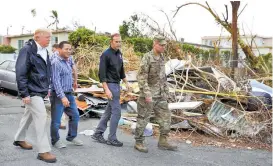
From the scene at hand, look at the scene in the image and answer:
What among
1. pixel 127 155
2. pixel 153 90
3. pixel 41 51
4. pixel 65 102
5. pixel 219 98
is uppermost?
pixel 41 51

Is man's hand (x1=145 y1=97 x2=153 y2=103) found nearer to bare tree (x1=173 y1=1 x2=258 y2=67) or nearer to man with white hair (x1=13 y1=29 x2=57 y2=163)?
man with white hair (x1=13 y1=29 x2=57 y2=163)

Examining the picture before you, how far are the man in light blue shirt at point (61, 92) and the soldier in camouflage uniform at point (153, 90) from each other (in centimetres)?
110

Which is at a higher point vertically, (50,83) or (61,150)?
(50,83)

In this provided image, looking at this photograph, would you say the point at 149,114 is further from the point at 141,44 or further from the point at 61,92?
the point at 141,44

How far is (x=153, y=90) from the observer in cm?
568

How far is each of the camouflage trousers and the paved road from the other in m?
0.36

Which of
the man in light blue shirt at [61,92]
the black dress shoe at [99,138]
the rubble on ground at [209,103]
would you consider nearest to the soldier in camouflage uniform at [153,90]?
the black dress shoe at [99,138]

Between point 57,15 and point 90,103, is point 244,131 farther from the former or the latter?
point 57,15

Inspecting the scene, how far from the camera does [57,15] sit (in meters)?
39.7

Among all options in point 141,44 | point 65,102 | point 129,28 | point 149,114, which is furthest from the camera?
point 129,28

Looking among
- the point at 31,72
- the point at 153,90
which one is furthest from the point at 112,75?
the point at 31,72

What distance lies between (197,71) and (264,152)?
321 cm

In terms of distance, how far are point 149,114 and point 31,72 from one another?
2.04 meters

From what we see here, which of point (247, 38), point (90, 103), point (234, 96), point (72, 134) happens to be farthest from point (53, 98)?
point (247, 38)
